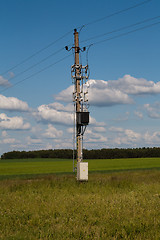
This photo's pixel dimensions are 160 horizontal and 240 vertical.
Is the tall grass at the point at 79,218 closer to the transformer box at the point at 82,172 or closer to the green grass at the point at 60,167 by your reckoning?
the transformer box at the point at 82,172

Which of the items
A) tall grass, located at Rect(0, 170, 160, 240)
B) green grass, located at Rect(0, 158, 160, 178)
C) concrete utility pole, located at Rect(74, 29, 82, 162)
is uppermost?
concrete utility pole, located at Rect(74, 29, 82, 162)

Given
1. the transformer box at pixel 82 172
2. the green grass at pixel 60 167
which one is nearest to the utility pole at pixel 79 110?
the transformer box at pixel 82 172

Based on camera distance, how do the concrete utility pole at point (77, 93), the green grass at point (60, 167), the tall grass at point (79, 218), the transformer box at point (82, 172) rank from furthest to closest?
the green grass at point (60, 167) < the concrete utility pole at point (77, 93) < the transformer box at point (82, 172) < the tall grass at point (79, 218)

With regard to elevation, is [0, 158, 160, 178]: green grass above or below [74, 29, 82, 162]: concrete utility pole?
below

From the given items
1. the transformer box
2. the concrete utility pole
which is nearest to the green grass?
the concrete utility pole

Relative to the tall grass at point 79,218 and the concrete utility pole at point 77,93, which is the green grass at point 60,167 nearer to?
the concrete utility pole at point 77,93

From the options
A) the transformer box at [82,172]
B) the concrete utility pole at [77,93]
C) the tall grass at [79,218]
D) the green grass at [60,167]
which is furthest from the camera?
the green grass at [60,167]

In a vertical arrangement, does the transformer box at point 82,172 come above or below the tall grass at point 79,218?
above

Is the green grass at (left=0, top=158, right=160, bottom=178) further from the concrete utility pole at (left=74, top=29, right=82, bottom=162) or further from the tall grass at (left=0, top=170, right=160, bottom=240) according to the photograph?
the tall grass at (left=0, top=170, right=160, bottom=240)

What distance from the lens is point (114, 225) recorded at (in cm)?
959

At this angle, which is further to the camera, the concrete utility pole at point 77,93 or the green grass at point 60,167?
the green grass at point 60,167

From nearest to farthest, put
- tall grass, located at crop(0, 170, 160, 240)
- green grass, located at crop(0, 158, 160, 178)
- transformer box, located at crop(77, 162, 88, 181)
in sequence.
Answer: tall grass, located at crop(0, 170, 160, 240)
transformer box, located at crop(77, 162, 88, 181)
green grass, located at crop(0, 158, 160, 178)

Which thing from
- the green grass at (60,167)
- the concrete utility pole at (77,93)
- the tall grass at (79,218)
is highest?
the concrete utility pole at (77,93)

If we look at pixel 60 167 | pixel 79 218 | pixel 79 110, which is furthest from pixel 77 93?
pixel 60 167
